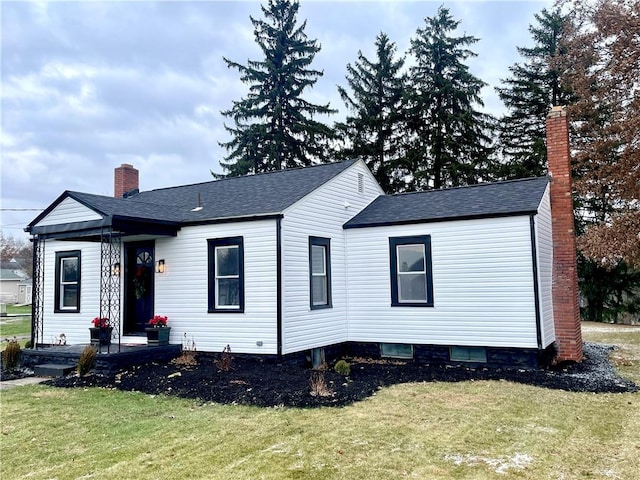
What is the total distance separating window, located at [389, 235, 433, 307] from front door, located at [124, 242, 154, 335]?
5.83m

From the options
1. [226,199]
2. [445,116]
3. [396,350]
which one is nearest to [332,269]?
[396,350]

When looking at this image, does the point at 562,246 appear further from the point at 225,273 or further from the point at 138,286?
the point at 138,286

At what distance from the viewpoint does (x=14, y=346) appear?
10.6m

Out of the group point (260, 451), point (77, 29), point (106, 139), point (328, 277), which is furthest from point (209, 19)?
point (106, 139)

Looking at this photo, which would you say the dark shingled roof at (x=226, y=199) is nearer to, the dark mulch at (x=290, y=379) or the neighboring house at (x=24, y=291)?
the dark mulch at (x=290, y=379)

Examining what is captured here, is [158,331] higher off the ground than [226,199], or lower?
lower

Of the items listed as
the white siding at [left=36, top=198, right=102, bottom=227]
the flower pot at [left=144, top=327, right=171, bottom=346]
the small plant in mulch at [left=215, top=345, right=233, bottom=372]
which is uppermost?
the white siding at [left=36, top=198, right=102, bottom=227]

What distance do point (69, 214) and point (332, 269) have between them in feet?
20.2

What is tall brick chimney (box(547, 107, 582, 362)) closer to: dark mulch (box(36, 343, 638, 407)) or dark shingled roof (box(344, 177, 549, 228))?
dark shingled roof (box(344, 177, 549, 228))

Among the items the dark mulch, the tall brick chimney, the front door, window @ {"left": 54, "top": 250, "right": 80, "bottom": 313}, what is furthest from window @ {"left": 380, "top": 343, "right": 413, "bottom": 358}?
window @ {"left": 54, "top": 250, "right": 80, "bottom": 313}

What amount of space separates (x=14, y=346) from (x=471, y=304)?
10.0 m

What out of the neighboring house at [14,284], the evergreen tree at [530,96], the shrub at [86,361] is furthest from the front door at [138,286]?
the neighboring house at [14,284]

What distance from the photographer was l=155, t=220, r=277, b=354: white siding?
1006 centimetres

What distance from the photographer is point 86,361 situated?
9.32 metres
